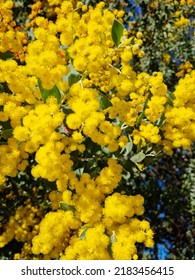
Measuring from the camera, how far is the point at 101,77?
2.51 meters

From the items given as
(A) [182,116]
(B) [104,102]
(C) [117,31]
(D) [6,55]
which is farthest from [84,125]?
(D) [6,55]

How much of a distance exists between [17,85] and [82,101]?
37 centimetres

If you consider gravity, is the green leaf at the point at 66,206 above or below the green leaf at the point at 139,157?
below

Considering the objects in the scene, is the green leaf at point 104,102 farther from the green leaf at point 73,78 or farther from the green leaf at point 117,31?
the green leaf at point 117,31

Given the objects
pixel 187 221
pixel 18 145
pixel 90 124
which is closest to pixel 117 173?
pixel 90 124

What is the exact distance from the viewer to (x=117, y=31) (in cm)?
248

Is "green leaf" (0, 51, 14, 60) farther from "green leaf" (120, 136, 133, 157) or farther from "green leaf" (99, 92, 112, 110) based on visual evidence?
"green leaf" (120, 136, 133, 157)

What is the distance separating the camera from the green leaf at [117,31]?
246cm

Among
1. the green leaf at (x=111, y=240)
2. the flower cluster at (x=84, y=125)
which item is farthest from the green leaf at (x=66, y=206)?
the green leaf at (x=111, y=240)

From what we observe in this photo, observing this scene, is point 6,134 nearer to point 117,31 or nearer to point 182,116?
point 117,31

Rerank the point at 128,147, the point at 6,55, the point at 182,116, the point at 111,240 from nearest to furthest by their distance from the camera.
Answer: the point at 111,240 < the point at 182,116 < the point at 128,147 < the point at 6,55

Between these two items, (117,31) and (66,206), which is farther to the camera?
(117,31)
